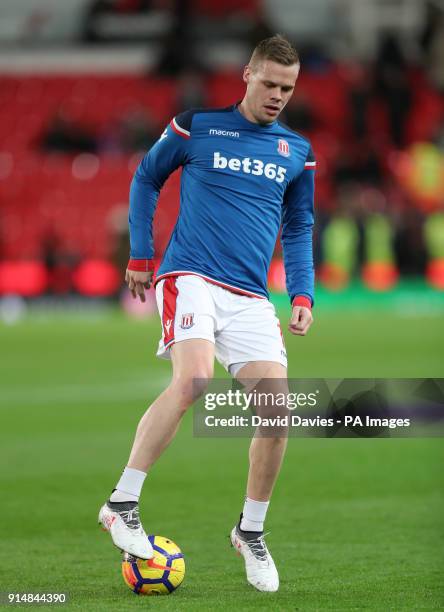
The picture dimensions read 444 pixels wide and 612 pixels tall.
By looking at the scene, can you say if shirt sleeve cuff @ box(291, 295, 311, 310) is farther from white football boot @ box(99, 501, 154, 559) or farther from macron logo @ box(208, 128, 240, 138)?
white football boot @ box(99, 501, 154, 559)

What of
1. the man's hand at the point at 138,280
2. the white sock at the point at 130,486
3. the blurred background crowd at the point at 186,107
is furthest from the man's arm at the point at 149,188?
the blurred background crowd at the point at 186,107

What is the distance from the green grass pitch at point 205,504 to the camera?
5508 millimetres

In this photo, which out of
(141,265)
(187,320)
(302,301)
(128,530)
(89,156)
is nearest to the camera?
(128,530)

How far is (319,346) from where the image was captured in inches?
700

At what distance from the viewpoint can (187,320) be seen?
562cm

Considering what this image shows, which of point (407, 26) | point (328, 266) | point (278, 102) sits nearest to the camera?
point (278, 102)

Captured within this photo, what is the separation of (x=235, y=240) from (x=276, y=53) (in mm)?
822

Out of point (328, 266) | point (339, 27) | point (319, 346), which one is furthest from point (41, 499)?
point (339, 27)

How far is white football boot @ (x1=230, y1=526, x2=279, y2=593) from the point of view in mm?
5539

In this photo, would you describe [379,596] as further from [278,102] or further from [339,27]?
[339,27]

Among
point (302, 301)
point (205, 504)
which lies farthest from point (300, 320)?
point (205, 504)

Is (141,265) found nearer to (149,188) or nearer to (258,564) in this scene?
(149,188)

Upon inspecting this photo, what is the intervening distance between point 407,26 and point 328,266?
9.59 m

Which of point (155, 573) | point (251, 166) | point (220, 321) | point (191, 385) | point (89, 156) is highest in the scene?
point (89, 156)
